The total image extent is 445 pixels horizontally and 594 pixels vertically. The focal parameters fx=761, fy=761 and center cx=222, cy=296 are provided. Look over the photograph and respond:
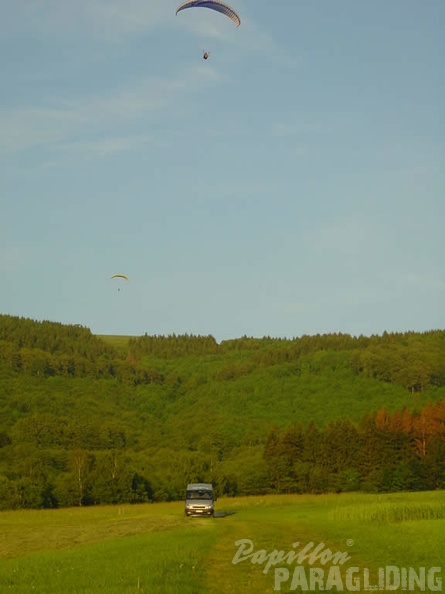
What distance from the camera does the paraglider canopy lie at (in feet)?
198

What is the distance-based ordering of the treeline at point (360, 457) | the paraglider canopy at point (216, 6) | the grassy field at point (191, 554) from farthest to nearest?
the treeline at point (360, 457) < the paraglider canopy at point (216, 6) < the grassy field at point (191, 554)

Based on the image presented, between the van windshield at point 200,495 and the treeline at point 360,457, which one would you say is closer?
the van windshield at point 200,495

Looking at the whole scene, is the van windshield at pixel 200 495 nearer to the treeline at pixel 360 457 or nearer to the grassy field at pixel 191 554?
the grassy field at pixel 191 554

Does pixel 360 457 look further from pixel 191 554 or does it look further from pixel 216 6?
pixel 191 554

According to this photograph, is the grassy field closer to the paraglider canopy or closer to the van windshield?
the van windshield

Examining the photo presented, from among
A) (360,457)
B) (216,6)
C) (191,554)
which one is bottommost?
(191,554)

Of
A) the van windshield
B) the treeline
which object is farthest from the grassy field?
the treeline

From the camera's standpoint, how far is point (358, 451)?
132 m

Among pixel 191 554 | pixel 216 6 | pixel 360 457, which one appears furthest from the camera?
pixel 360 457

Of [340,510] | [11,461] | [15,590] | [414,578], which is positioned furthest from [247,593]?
[11,461]

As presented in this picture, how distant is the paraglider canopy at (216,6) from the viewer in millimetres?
60250

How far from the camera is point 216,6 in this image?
204 feet

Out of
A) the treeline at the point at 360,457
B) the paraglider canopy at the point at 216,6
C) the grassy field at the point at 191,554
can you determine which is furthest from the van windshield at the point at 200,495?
the treeline at the point at 360,457

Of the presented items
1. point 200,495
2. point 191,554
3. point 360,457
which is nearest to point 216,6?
point 200,495
